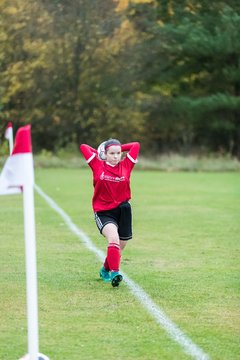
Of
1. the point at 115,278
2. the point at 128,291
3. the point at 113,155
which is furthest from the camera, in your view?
the point at 113,155

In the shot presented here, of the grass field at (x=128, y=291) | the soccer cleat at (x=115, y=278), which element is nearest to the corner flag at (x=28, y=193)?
the grass field at (x=128, y=291)

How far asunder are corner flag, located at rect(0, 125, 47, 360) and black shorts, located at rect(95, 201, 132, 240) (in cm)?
418

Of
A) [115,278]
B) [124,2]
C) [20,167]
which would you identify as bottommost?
[115,278]

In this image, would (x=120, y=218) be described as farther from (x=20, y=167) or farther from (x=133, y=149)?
(x=20, y=167)

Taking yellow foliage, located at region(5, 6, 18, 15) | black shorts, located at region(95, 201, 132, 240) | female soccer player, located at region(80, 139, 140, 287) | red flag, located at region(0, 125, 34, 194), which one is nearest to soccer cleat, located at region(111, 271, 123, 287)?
female soccer player, located at region(80, 139, 140, 287)

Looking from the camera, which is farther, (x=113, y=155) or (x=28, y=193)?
(x=113, y=155)

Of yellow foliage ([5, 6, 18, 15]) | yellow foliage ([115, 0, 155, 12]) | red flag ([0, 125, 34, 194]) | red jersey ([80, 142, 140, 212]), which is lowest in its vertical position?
red jersey ([80, 142, 140, 212])

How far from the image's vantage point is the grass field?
6688 mm

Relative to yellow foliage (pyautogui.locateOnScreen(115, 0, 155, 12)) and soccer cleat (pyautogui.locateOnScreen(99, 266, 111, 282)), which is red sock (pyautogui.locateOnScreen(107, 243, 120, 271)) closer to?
soccer cleat (pyautogui.locateOnScreen(99, 266, 111, 282))

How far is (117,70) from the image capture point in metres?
53.2

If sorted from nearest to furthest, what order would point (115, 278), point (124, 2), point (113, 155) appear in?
point (115, 278), point (113, 155), point (124, 2)

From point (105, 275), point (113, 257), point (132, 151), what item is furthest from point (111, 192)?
point (105, 275)

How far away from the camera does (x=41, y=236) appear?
1455 cm

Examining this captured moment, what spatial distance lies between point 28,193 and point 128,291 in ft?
12.9
